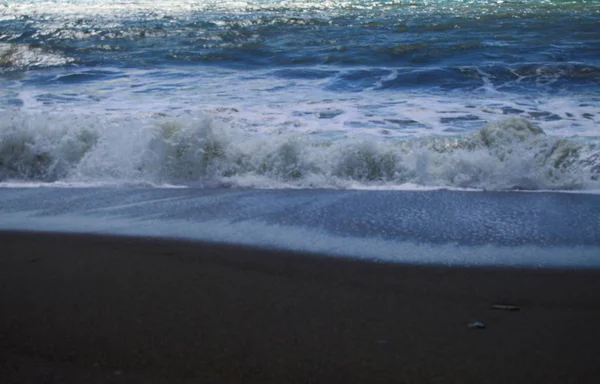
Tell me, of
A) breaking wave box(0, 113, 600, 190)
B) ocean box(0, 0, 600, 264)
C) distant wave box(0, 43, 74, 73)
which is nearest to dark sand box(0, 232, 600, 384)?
ocean box(0, 0, 600, 264)

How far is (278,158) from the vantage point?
18.2ft

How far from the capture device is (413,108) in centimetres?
816

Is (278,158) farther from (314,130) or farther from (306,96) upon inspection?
(306,96)

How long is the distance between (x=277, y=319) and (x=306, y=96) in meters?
6.59

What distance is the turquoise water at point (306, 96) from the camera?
18.0ft

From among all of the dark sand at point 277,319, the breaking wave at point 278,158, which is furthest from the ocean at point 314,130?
the dark sand at point 277,319

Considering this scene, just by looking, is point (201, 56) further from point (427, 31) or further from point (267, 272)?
point (267, 272)

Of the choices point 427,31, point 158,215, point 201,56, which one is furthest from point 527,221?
point 427,31

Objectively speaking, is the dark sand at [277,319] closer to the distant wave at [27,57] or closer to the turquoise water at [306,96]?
the turquoise water at [306,96]

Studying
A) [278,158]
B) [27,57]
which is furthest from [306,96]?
[27,57]

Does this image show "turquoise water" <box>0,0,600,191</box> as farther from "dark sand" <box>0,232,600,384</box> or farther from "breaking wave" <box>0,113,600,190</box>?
"dark sand" <box>0,232,600,384</box>

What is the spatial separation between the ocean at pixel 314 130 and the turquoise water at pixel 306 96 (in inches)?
1.0

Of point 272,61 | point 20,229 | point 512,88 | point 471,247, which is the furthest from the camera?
point 272,61

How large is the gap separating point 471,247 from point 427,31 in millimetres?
11996
